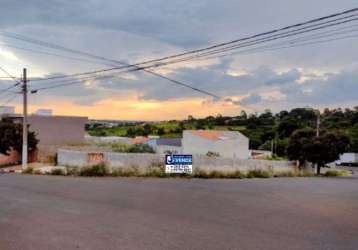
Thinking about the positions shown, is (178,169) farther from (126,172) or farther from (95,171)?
(95,171)

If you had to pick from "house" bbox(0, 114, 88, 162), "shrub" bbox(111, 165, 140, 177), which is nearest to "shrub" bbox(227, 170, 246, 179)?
"shrub" bbox(111, 165, 140, 177)

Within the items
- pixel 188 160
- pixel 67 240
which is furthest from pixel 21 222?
pixel 188 160

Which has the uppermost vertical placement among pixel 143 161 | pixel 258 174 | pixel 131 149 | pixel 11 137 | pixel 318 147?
pixel 11 137

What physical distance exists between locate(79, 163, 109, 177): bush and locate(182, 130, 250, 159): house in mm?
34172

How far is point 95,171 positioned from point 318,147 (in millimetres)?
27586

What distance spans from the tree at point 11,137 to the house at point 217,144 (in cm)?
2542

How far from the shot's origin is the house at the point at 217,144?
2532 inches

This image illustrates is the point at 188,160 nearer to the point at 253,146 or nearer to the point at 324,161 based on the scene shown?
the point at 324,161

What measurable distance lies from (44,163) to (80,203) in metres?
31.2

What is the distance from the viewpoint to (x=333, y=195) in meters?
18.5

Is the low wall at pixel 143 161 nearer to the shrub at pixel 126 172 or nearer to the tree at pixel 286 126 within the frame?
the shrub at pixel 126 172

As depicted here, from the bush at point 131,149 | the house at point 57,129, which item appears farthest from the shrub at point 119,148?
the house at point 57,129

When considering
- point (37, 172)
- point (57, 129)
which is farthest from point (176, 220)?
point (57, 129)

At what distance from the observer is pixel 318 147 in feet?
161
